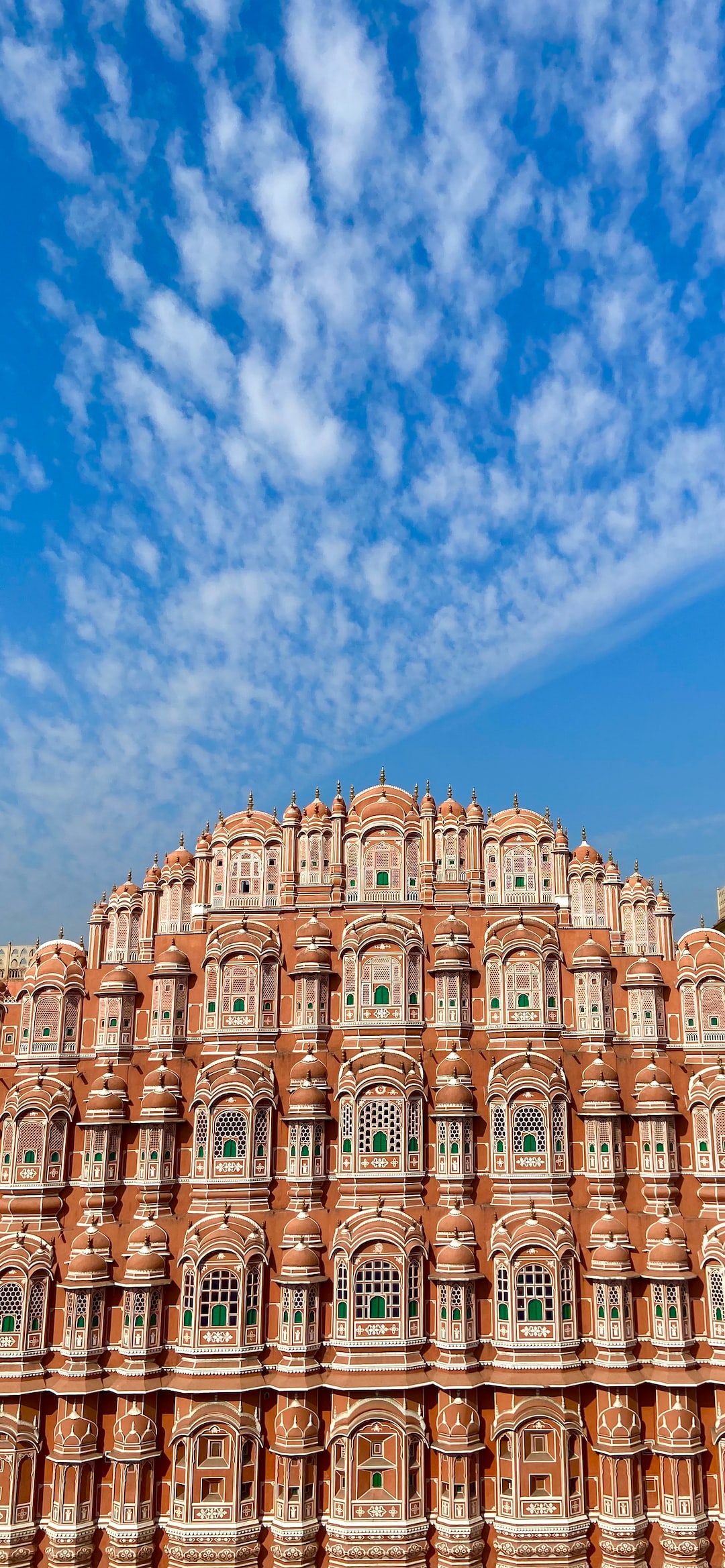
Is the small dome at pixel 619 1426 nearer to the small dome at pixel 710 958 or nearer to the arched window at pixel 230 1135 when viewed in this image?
the arched window at pixel 230 1135

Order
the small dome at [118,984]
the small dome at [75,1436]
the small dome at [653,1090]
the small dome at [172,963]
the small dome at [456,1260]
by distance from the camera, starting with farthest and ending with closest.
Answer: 1. the small dome at [118,984]
2. the small dome at [172,963]
3. the small dome at [653,1090]
4. the small dome at [456,1260]
5. the small dome at [75,1436]

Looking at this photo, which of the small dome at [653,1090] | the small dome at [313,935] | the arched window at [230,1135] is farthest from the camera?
the small dome at [313,935]

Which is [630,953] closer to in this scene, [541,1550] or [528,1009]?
[528,1009]

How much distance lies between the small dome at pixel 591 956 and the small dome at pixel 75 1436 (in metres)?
21.9

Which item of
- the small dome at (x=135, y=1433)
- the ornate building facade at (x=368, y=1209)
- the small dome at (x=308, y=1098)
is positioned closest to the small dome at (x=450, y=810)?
the ornate building facade at (x=368, y=1209)

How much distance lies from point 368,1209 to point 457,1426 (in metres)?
6.74

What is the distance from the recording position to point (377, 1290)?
30.1m

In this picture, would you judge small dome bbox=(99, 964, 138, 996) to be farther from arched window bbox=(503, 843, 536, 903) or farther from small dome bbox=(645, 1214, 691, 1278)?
small dome bbox=(645, 1214, 691, 1278)

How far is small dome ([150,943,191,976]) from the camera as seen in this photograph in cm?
3394

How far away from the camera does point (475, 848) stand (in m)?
35.3

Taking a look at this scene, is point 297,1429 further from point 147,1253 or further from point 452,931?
point 452,931

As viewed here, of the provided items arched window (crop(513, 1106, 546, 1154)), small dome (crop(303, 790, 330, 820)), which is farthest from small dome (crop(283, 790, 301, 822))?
arched window (crop(513, 1106, 546, 1154))

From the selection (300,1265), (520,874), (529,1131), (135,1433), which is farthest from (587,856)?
(135,1433)

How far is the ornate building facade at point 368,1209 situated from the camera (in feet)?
95.6
